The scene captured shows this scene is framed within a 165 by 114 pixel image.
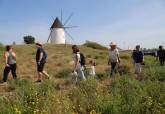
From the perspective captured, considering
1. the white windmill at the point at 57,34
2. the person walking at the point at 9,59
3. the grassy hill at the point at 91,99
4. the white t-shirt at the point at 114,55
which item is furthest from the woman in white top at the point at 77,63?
the white windmill at the point at 57,34

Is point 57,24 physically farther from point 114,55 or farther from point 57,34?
point 114,55

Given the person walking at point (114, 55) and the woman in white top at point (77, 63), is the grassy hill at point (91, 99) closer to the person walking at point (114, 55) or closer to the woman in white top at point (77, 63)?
the woman in white top at point (77, 63)

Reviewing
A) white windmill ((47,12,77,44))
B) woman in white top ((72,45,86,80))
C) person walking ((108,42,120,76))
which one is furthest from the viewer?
white windmill ((47,12,77,44))

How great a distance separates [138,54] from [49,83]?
24.8 ft

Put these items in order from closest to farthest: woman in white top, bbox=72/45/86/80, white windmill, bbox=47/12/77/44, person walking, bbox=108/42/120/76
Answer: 1. woman in white top, bbox=72/45/86/80
2. person walking, bbox=108/42/120/76
3. white windmill, bbox=47/12/77/44

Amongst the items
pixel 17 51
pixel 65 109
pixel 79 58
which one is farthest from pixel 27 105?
pixel 17 51

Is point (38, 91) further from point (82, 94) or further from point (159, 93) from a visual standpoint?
point (159, 93)

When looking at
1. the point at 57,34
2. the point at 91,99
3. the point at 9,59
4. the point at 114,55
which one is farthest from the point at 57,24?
the point at 91,99

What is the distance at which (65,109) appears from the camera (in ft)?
30.0

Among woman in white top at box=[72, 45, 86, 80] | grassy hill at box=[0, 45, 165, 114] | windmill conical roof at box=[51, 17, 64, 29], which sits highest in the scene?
windmill conical roof at box=[51, 17, 64, 29]

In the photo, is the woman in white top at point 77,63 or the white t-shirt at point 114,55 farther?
the white t-shirt at point 114,55

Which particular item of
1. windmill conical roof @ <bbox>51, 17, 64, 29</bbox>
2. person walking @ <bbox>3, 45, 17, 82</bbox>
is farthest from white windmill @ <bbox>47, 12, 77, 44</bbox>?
person walking @ <bbox>3, 45, 17, 82</bbox>

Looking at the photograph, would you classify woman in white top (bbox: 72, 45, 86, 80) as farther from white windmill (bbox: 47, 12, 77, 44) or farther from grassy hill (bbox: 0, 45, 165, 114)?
white windmill (bbox: 47, 12, 77, 44)

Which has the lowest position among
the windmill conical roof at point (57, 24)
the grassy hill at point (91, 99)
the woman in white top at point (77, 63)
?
the grassy hill at point (91, 99)
